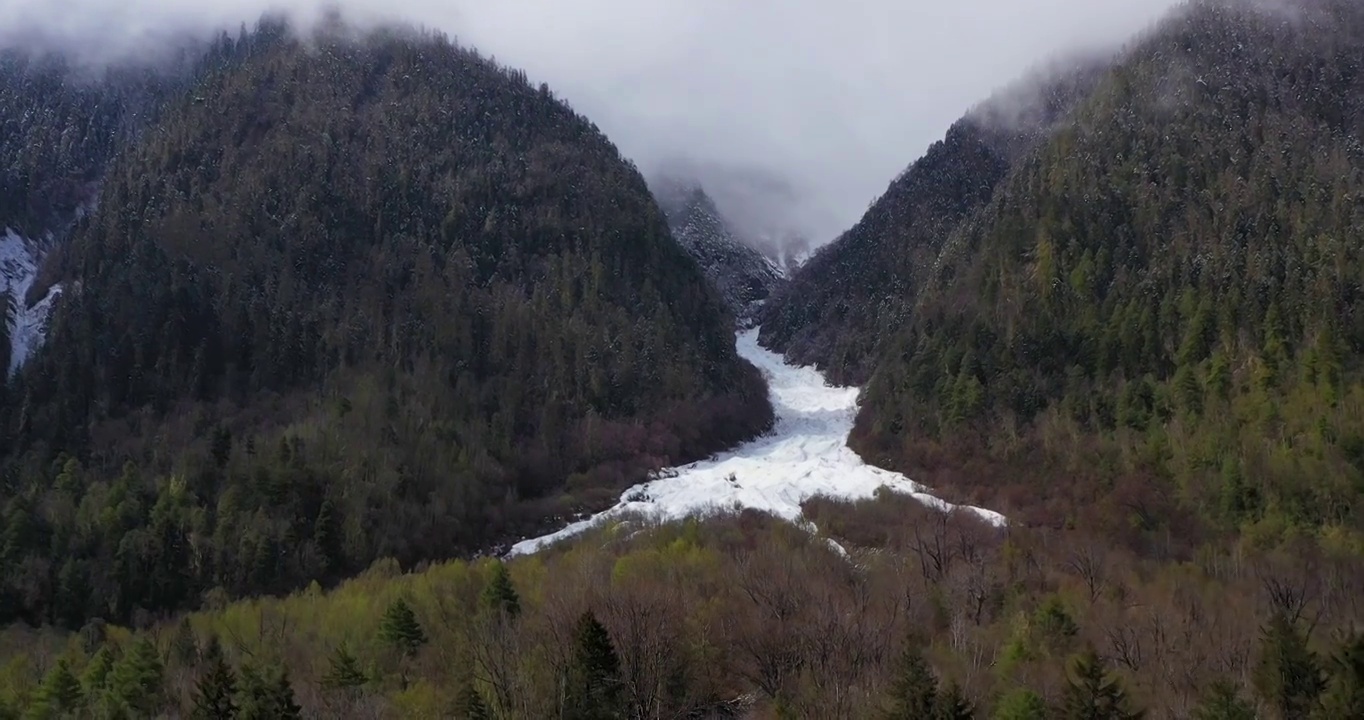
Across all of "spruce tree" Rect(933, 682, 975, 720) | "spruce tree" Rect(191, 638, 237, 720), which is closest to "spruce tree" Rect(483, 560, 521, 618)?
"spruce tree" Rect(191, 638, 237, 720)

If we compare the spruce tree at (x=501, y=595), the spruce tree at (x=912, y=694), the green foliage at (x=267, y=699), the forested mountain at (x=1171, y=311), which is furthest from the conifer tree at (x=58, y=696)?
the forested mountain at (x=1171, y=311)

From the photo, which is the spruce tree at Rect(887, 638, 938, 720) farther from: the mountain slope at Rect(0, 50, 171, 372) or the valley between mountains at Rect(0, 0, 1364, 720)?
the mountain slope at Rect(0, 50, 171, 372)

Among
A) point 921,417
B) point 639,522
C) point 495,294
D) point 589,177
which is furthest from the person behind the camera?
point 589,177

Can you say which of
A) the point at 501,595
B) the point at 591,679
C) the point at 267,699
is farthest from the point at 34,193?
the point at 591,679

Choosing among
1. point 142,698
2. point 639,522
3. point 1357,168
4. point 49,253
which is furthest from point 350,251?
point 1357,168

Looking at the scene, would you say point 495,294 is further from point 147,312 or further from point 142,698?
point 142,698
